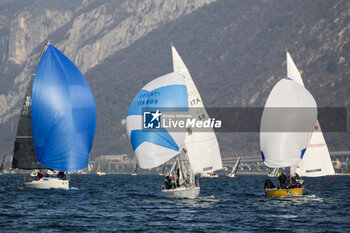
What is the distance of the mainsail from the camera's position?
49031 mm

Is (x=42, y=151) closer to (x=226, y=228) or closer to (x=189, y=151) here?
(x=189, y=151)

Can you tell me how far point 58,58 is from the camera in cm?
6219

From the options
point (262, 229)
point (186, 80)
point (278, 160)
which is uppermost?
point (186, 80)

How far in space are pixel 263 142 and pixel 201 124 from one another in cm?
671

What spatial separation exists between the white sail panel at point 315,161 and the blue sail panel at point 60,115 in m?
19.2

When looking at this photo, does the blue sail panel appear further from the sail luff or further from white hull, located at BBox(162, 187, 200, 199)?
white hull, located at BBox(162, 187, 200, 199)

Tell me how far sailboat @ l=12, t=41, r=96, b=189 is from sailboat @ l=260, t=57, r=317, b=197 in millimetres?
16131

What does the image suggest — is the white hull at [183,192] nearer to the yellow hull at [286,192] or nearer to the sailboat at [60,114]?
the yellow hull at [286,192]

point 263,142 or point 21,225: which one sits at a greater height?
point 263,142

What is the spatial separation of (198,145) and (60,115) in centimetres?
1426

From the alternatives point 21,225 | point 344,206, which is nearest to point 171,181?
point 344,206

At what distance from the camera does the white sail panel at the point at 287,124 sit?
56000mm

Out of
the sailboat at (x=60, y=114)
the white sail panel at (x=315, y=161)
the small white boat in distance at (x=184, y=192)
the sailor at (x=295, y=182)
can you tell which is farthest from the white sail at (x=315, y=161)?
the sailboat at (x=60, y=114)

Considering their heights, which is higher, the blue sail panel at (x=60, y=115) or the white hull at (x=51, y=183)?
the blue sail panel at (x=60, y=115)
